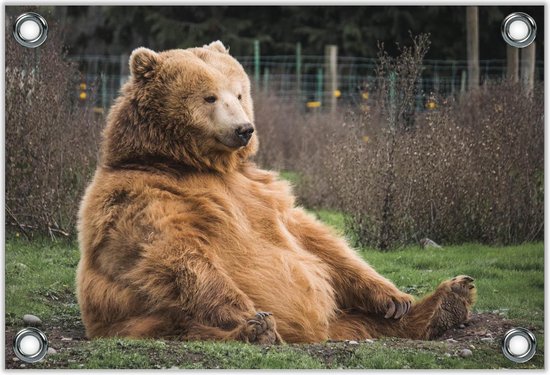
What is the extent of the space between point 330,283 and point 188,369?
4.14ft

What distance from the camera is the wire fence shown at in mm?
8141

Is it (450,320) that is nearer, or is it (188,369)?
(188,369)

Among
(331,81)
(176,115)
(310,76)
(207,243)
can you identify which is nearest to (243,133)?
(176,115)

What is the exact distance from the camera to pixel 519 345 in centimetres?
489

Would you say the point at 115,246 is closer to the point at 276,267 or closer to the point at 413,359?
the point at 276,267

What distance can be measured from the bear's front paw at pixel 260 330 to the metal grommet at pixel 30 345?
0.88 meters

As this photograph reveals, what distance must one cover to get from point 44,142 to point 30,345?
5.66ft

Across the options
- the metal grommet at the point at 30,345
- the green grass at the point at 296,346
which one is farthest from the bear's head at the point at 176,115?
the metal grommet at the point at 30,345

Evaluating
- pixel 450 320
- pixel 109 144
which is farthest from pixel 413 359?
pixel 109 144

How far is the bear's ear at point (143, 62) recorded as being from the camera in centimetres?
538

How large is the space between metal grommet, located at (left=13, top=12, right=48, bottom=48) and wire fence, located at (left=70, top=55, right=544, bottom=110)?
2398mm

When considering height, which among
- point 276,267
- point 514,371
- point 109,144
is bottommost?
point 514,371

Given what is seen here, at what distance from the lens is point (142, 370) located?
4.59 meters

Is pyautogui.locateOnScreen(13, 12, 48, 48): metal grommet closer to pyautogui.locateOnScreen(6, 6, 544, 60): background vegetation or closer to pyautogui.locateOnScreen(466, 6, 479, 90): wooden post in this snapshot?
pyautogui.locateOnScreen(6, 6, 544, 60): background vegetation
